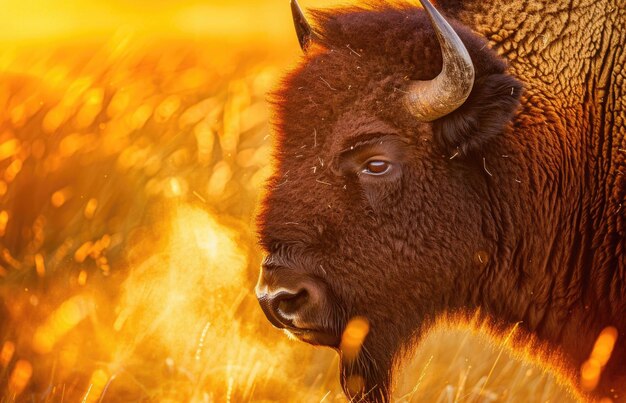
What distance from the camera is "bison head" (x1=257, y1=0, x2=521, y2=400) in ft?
10.2

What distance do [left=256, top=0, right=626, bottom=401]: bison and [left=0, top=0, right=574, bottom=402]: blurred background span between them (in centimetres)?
39

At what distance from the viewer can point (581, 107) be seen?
3.26 m

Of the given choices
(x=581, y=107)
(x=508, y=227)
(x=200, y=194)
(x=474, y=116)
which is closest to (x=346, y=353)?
(x=508, y=227)

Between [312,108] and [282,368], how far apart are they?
221 centimetres

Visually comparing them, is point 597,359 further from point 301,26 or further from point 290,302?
point 301,26

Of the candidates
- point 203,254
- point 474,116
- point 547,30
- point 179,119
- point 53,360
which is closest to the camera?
point 474,116

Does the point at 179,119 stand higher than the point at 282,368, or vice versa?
the point at 179,119

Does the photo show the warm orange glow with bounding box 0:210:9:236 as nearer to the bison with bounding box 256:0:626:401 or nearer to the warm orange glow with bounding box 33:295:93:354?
the warm orange glow with bounding box 33:295:93:354

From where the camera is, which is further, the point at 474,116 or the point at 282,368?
the point at 282,368

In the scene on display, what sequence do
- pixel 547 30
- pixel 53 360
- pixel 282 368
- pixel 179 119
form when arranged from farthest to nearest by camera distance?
pixel 179 119 < pixel 282 368 < pixel 53 360 < pixel 547 30

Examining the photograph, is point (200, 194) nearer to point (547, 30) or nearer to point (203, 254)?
point (203, 254)

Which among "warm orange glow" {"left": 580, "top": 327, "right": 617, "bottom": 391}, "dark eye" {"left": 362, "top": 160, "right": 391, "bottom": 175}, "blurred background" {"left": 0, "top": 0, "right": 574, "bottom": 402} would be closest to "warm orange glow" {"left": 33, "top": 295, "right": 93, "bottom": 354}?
"blurred background" {"left": 0, "top": 0, "right": 574, "bottom": 402}

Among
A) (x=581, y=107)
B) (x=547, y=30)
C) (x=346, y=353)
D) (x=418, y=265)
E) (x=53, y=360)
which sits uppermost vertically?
(x=547, y=30)

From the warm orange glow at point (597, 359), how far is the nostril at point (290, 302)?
111cm
